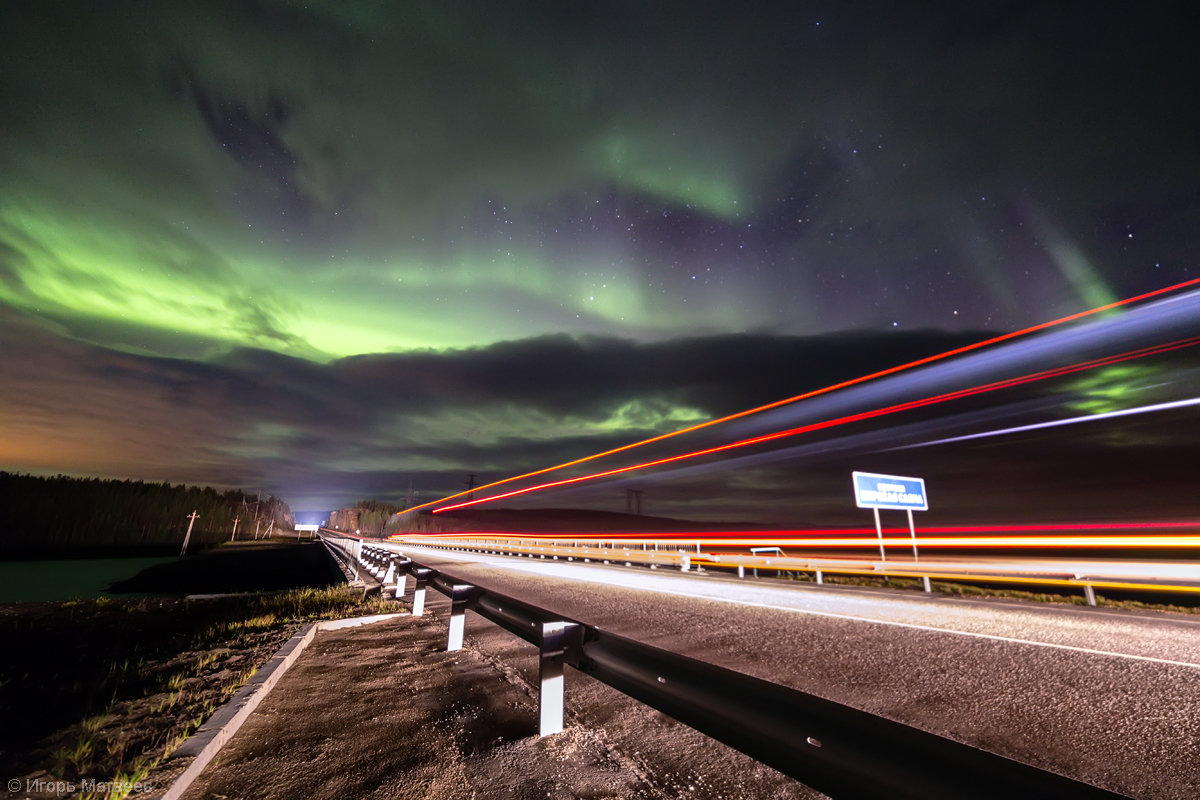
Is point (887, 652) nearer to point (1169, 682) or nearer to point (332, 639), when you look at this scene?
point (1169, 682)

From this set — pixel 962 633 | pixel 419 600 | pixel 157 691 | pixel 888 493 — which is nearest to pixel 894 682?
pixel 962 633

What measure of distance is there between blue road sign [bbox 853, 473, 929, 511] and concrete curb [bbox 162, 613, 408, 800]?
19356 mm

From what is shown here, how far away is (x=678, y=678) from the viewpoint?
9.04ft

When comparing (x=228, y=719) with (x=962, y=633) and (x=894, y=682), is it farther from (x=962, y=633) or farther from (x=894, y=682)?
(x=962, y=633)

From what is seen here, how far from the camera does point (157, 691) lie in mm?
4414

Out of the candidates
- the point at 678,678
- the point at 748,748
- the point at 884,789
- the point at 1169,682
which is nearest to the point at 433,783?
the point at 678,678

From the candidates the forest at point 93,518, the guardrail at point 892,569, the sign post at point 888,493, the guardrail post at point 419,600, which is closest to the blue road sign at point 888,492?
the sign post at point 888,493

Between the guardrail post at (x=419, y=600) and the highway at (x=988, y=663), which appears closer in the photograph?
the highway at (x=988, y=663)

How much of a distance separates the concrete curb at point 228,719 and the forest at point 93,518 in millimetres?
96325

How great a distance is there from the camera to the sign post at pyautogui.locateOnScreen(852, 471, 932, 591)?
19.5 metres

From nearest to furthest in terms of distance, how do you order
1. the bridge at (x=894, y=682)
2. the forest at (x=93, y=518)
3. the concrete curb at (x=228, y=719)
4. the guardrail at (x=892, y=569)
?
the bridge at (x=894, y=682), the concrete curb at (x=228, y=719), the guardrail at (x=892, y=569), the forest at (x=93, y=518)

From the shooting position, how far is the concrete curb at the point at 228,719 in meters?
2.89

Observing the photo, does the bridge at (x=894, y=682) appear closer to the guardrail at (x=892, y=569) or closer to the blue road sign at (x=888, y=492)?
the guardrail at (x=892, y=569)

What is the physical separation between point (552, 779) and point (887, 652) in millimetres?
5090
